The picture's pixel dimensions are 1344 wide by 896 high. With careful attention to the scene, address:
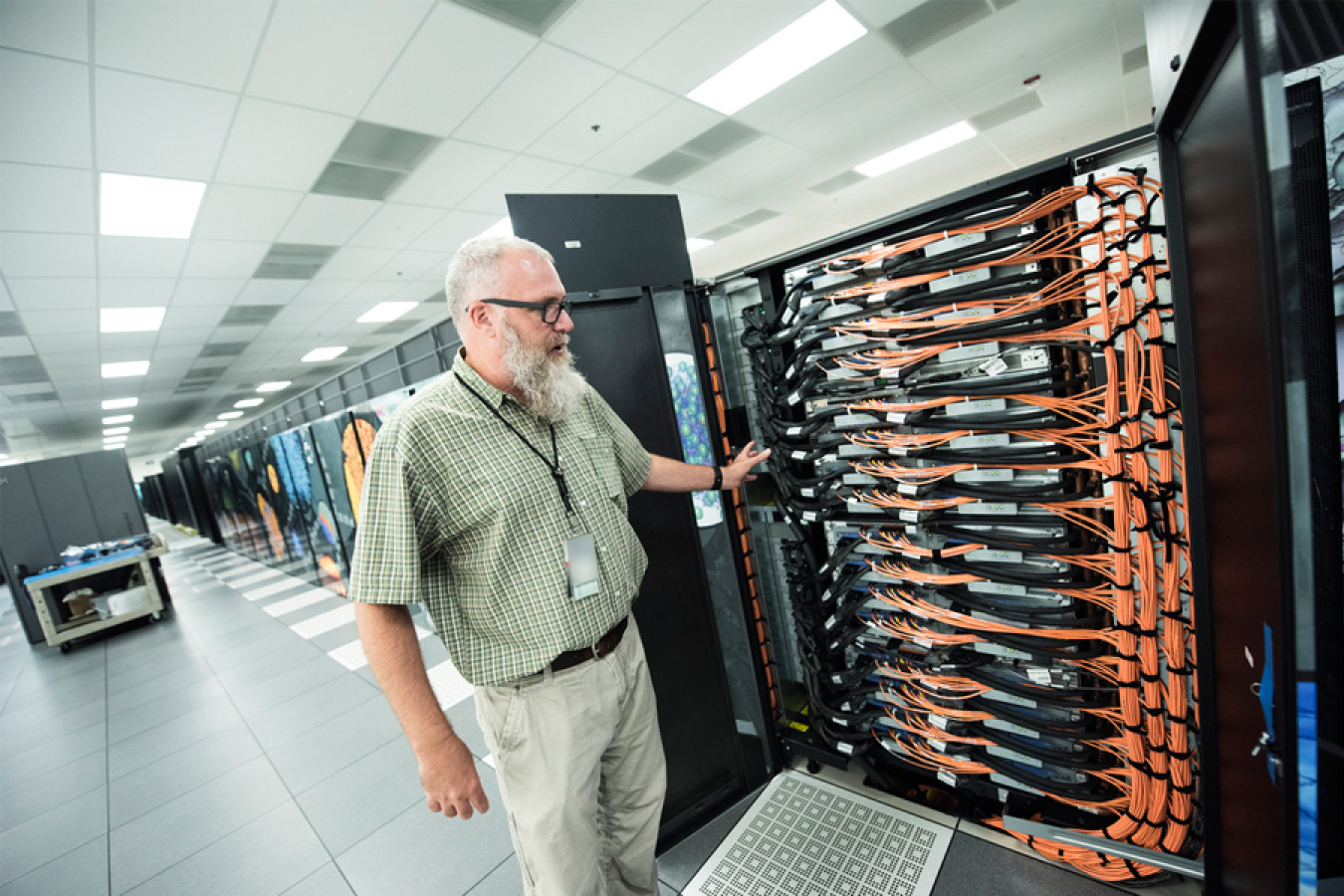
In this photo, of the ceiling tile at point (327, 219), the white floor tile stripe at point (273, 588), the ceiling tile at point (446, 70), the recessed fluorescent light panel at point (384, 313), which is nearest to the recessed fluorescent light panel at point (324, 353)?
the recessed fluorescent light panel at point (384, 313)

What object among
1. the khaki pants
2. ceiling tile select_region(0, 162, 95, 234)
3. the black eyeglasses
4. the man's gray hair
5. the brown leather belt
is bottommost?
the khaki pants

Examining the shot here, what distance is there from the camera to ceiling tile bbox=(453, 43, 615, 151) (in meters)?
3.44

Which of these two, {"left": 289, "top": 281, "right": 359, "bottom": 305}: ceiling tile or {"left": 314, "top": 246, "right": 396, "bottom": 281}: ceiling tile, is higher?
{"left": 314, "top": 246, "right": 396, "bottom": 281}: ceiling tile

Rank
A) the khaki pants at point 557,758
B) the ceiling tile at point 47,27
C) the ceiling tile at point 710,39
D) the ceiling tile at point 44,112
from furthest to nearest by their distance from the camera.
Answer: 1. the ceiling tile at point 710,39
2. the ceiling tile at point 44,112
3. the ceiling tile at point 47,27
4. the khaki pants at point 557,758

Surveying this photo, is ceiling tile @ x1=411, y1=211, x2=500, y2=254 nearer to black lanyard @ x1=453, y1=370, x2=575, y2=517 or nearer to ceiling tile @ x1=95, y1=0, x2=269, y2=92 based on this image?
ceiling tile @ x1=95, y1=0, x2=269, y2=92

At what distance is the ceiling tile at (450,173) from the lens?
14.1 feet

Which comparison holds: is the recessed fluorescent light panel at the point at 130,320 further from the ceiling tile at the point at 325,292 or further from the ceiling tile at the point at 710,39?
the ceiling tile at the point at 710,39

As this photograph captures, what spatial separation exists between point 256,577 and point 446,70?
760 centimetres

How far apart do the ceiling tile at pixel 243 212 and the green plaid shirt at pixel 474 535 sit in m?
4.39

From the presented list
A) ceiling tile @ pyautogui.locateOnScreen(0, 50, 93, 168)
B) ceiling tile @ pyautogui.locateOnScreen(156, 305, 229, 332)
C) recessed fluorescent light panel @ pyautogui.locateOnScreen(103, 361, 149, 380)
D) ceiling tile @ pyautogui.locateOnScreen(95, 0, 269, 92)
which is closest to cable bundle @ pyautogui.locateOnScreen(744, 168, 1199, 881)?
ceiling tile @ pyautogui.locateOnScreen(95, 0, 269, 92)

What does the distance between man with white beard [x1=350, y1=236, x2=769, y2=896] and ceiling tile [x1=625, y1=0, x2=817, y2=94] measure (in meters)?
2.99

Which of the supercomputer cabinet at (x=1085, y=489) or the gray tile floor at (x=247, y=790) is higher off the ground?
the supercomputer cabinet at (x=1085, y=489)

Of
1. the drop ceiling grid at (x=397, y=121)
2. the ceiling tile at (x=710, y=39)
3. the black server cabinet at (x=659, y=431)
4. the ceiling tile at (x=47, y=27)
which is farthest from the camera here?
the ceiling tile at (x=710, y=39)

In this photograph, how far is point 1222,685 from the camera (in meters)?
0.85
